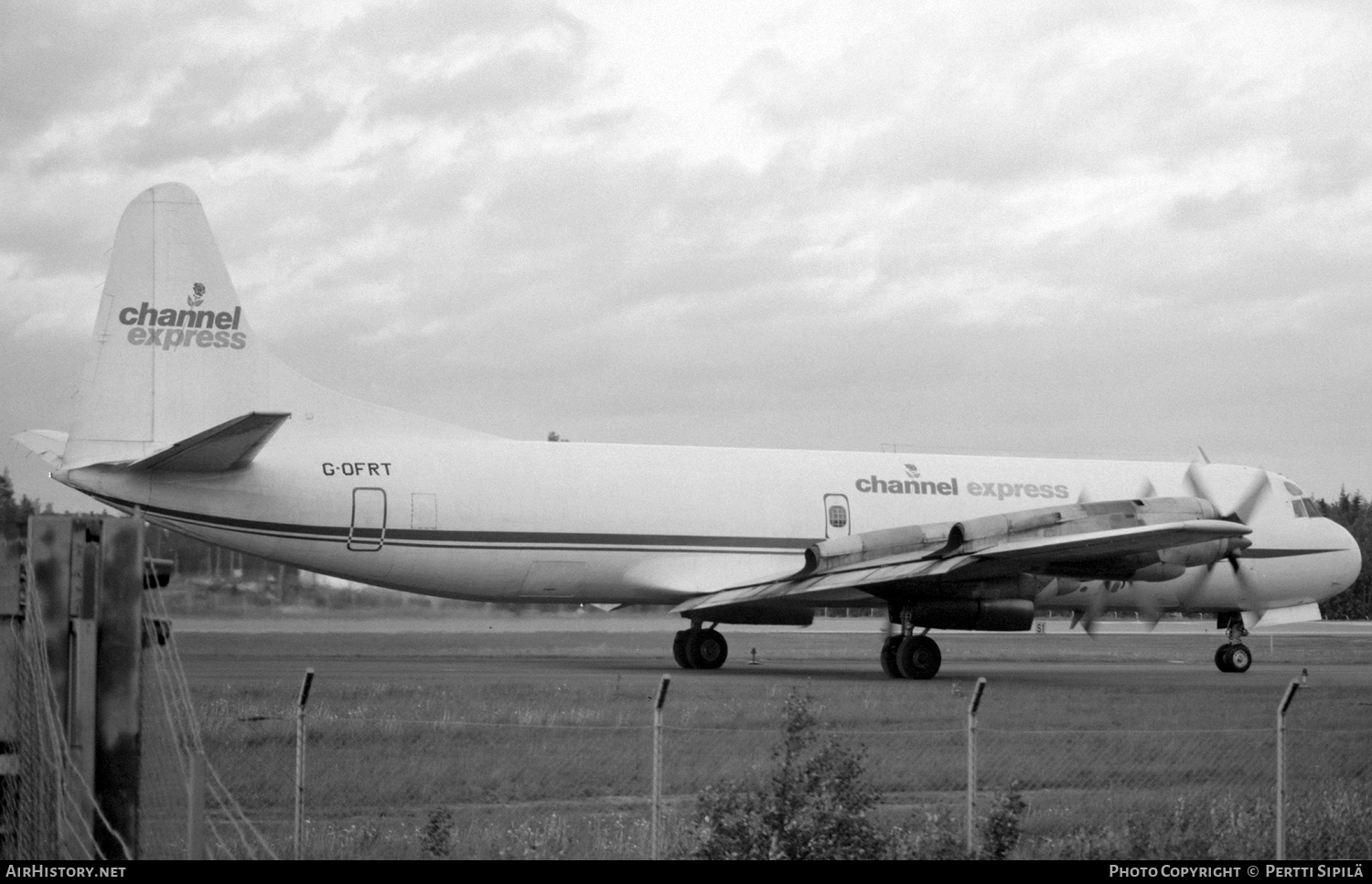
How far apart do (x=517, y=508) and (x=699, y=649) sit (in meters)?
5.40

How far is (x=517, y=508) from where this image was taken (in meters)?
26.5

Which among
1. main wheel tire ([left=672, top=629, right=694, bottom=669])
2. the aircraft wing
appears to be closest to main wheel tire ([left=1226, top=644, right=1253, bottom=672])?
the aircraft wing

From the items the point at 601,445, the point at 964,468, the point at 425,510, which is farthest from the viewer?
the point at 964,468

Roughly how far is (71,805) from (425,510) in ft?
58.9

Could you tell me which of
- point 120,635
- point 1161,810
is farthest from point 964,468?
point 120,635

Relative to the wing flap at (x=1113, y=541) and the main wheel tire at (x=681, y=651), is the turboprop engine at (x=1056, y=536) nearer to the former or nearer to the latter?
the wing flap at (x=1113, y=541)

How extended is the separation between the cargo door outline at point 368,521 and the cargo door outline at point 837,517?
30.2 feet

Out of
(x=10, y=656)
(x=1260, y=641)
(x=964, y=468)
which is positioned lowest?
(x=1260, y=641)

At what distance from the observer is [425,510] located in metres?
25.9

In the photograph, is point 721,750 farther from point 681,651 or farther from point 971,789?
point 681,651

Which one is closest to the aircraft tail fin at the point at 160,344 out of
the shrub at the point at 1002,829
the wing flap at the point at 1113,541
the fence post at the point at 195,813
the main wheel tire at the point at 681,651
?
the main wheel tire at the point at 681,651

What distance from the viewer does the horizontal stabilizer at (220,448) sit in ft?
74.0

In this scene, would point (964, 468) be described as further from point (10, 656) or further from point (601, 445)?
point (10, 656)

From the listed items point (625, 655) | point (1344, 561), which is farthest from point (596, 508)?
point (1344, 561)
